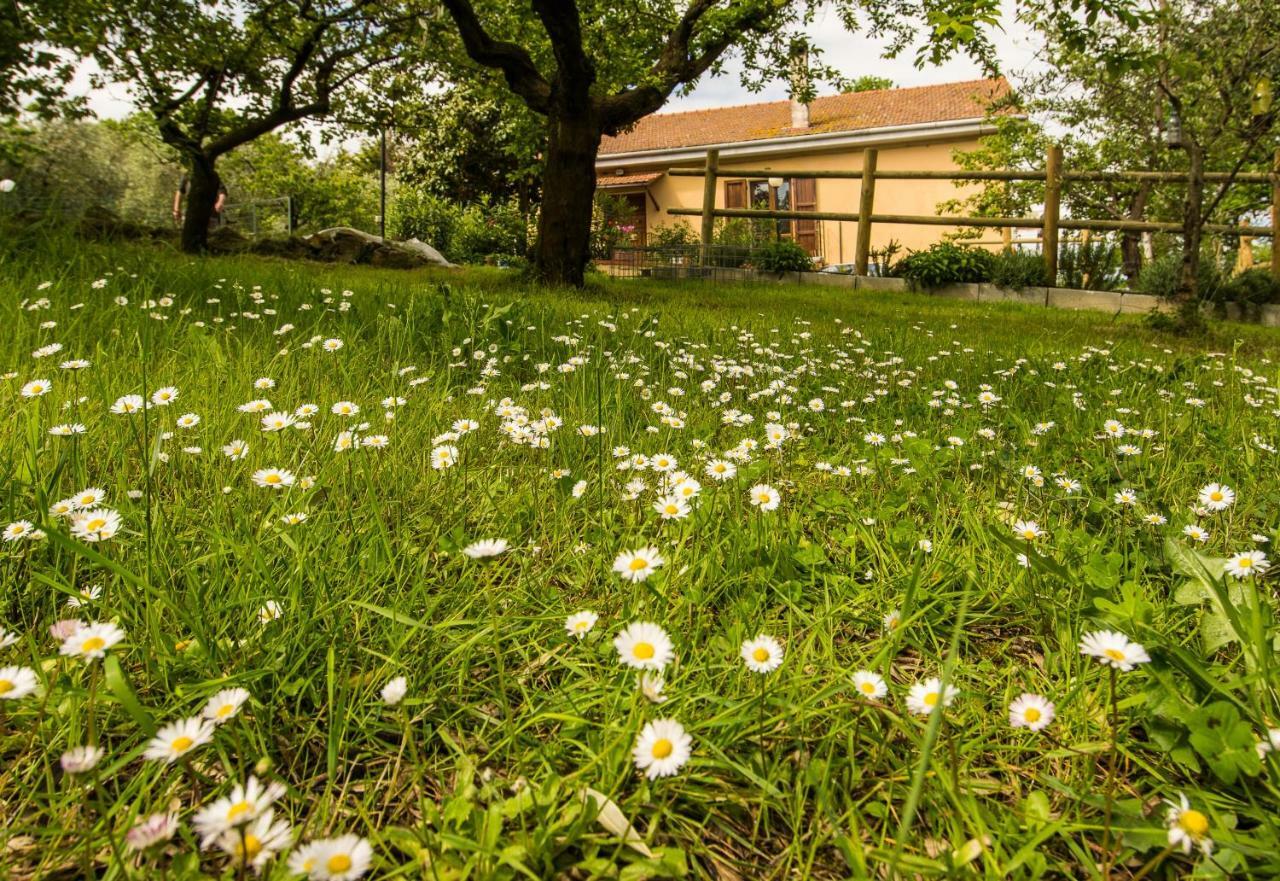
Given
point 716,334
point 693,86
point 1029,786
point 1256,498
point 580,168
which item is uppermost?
point 693,86

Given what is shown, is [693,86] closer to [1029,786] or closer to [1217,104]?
[1217,104]

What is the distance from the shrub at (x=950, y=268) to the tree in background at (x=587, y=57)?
320 cm

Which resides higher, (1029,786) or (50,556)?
(50,556)

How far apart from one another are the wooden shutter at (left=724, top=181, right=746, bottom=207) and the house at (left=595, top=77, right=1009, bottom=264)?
0.03 m

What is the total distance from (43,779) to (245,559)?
0.48 metres

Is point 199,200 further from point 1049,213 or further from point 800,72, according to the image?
point 1049,213

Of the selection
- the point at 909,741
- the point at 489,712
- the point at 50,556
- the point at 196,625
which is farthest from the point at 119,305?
the point at 909,741

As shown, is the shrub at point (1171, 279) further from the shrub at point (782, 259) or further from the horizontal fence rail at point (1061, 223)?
the shrub at point (782, 259)

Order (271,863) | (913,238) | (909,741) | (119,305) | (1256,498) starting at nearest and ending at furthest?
1. (271,863)
2. (909,741)
3. (1256,498)
4. (119,305)
5. (913,238)

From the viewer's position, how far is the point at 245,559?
1.45m

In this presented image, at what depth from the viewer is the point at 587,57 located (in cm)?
869

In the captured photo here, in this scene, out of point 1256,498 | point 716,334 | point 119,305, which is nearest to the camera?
point 1256,498

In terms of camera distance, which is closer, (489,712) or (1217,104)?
(489,712)

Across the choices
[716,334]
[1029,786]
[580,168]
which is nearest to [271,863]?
[1029,786]
